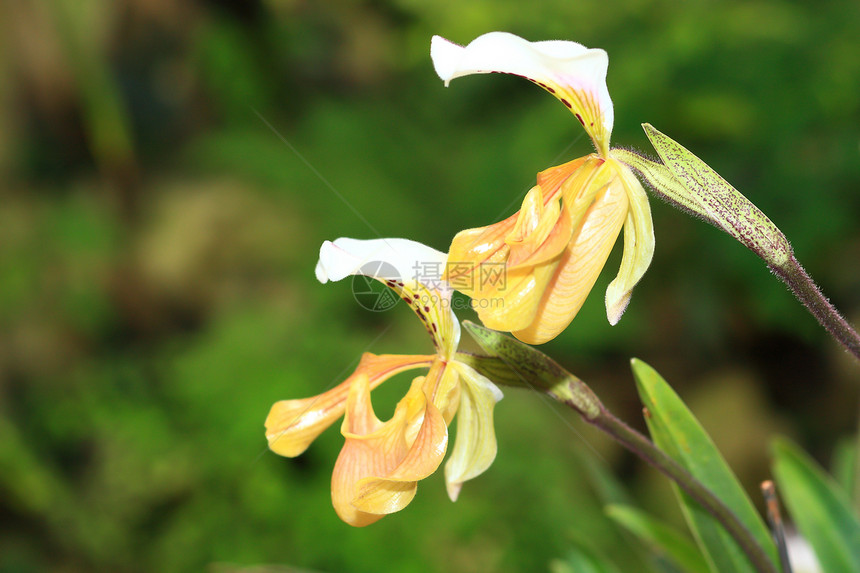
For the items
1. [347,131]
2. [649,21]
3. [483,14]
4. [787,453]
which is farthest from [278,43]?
[787,453]

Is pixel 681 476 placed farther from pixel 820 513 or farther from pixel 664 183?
pixel 820 513

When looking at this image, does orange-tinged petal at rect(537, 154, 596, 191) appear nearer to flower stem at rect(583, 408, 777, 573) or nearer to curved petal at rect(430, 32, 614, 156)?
curved petal at rect(430, 32, 614, 156)

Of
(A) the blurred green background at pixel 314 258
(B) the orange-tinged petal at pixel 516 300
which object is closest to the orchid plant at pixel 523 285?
(B) the orange-tinged petal at pixel 516 300

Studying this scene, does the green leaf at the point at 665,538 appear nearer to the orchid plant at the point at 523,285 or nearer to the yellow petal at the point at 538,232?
the orchid plant at the point at 523,285

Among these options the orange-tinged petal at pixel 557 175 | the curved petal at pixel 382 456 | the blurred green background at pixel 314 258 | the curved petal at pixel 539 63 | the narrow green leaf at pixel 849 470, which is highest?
the blurred green background at pixel 314 258

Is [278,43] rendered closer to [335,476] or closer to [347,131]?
[347,131]

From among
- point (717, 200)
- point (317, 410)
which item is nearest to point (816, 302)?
point (717, 200)
